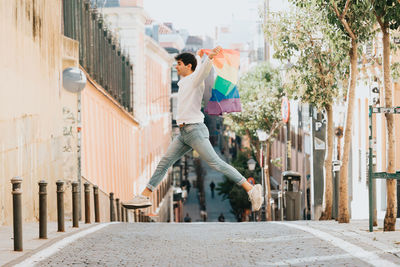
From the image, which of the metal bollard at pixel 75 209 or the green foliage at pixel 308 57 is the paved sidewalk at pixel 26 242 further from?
the green foliage at pixel 308 57

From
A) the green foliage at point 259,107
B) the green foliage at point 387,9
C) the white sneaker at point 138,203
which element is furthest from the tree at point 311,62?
the green foliage at point 259,107

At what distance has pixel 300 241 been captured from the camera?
822cm

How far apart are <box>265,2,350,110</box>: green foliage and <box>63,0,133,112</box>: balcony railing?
6.01m

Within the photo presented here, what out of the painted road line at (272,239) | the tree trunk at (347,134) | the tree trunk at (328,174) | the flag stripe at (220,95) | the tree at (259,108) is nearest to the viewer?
the painted road line at (272,239)

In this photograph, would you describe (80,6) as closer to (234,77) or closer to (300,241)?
(234,77)

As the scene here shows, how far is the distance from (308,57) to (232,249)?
10.7 metres

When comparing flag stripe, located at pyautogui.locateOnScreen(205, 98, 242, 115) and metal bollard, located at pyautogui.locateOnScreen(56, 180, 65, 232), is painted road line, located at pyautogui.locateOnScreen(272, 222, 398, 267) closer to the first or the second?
flag stripe, located at pyautogui.locateOnScreen(205, 98, 242, 115)

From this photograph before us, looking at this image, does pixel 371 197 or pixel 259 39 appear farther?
pixel 259 39

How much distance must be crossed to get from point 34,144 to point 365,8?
6.01 meters

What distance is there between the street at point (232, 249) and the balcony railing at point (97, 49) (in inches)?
489

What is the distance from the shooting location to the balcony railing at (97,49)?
2166 centimetres

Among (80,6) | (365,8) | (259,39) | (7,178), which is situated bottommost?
(7,178)

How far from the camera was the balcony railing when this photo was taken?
853 inches

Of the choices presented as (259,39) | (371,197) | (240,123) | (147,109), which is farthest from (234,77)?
(259,39)
